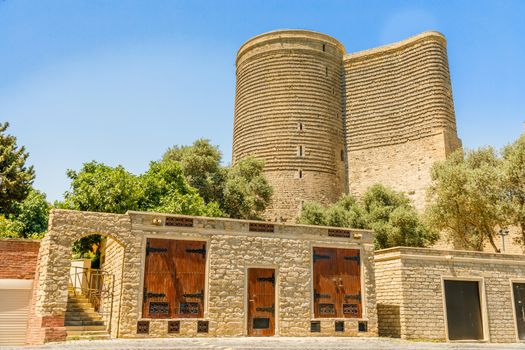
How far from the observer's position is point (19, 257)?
547 inches

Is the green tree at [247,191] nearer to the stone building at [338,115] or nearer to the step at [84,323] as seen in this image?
the stone building at [338,115]

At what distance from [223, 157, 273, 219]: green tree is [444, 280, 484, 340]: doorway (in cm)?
1586

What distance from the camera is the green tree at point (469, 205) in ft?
69.6

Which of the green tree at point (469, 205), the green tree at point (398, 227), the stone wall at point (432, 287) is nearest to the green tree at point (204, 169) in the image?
the green tree at point (398, 227)

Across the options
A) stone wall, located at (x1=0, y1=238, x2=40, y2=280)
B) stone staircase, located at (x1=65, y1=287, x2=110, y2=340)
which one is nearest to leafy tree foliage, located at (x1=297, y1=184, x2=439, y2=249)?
stone staircase, located at (x1=65, y1=287, x2=110, y2=340)

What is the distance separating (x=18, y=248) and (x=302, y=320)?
317 inches

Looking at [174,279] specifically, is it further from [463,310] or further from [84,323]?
[463,310]

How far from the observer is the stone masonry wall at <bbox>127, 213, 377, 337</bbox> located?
43.0 ft

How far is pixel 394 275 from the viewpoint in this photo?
50.6 ft

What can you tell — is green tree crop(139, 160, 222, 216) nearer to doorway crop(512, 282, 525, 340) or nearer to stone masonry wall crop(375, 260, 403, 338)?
stone masonry wall crop(375, 260, 403, 338)

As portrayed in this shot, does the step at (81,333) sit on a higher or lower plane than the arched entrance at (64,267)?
lower

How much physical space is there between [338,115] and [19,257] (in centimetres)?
2735

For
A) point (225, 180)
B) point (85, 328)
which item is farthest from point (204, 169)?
point (85, 328)

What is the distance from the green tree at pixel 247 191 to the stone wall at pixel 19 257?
1637cm
